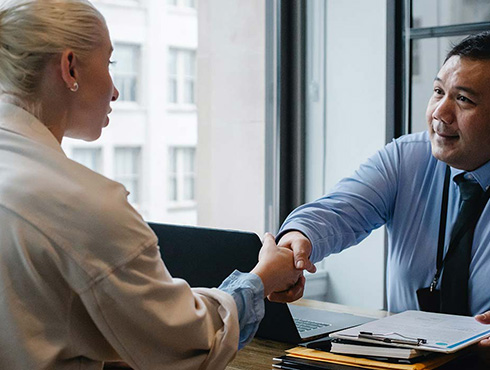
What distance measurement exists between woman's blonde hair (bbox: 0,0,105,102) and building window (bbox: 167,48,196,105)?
8190mm

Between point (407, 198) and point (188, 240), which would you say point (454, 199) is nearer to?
point (407, 198)

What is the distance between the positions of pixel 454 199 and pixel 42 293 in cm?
143

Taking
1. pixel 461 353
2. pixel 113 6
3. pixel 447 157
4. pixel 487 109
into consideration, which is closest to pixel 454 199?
pixel 447 157

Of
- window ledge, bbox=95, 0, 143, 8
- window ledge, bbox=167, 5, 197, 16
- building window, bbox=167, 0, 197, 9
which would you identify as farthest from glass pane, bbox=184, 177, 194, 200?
window ledge, bbox=95, 0, 143, 8

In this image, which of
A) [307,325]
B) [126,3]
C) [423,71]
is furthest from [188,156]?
[307,325]

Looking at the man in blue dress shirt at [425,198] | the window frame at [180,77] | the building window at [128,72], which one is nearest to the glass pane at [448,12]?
the man in blue dress shirt at [425,198]

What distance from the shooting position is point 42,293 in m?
1.16

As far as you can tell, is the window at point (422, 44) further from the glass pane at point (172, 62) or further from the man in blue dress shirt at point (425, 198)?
the glass pane at point (172, 62)

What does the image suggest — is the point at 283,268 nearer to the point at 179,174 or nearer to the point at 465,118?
the point at 465,118

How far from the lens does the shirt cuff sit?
1.38 meters

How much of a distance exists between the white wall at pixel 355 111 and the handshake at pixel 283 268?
6.31 ft

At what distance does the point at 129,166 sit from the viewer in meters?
9.58

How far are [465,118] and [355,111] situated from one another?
175cm

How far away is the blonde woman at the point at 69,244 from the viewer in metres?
1.15
